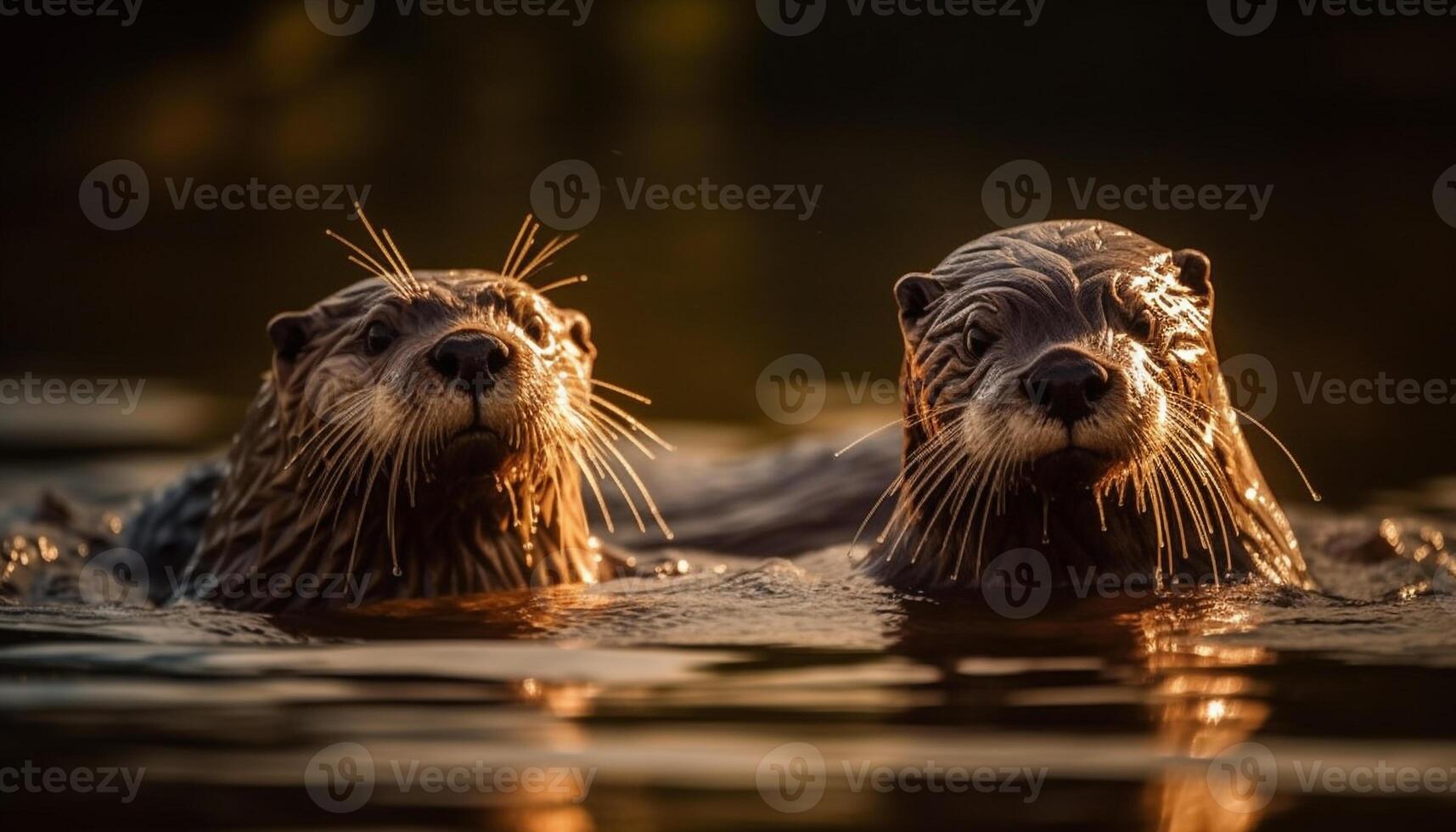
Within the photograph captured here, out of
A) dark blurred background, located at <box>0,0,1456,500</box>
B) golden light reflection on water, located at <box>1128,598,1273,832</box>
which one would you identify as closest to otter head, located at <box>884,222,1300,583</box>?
golden light reflection on water, located at <box>1128,598,1273,832</box>

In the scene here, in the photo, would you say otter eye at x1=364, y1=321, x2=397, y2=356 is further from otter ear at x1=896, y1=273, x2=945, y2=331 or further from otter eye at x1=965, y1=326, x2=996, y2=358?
otter eye at x1=965, y1=326, x2=996, y2=358

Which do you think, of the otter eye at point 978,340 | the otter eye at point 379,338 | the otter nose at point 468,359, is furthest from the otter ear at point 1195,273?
the otter eye at point 379,338

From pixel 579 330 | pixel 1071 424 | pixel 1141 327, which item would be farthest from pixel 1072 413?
pixel 579 330

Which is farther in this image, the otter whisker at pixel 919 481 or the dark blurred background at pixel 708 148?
the dark blurred background at pixel 708 148

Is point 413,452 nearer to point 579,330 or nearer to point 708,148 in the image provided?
point 579,330

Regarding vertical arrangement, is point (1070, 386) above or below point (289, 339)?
below

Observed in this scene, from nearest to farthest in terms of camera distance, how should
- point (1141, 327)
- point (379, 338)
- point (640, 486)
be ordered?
point (1141, 327) < point (379, 338) < point (640, 486)

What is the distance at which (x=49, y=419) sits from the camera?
9.88 metres

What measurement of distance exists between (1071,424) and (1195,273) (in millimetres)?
831

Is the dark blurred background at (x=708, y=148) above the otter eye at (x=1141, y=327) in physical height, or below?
above

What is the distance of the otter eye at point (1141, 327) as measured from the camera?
203 inches

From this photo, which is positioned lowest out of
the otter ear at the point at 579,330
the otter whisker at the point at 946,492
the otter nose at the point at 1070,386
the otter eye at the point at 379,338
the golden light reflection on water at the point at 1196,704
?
the golden light reflection on water at the point at 1196,704

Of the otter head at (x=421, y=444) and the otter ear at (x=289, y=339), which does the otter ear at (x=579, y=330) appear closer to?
the otter head at (x=421, y=444)

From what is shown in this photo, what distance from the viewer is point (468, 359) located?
523 cm
